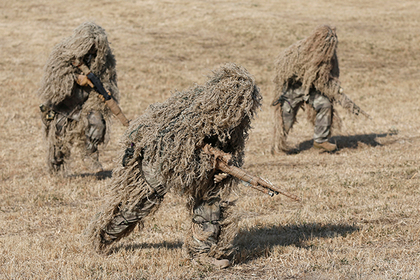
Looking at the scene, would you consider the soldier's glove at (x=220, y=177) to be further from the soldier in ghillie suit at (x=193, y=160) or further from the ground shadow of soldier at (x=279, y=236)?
the ground shadow of soldier at (x=279, y=236)

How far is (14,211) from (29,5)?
2593cm

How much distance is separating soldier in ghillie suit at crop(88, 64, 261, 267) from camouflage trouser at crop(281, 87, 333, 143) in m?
5.83

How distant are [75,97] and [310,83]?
4.58 meters

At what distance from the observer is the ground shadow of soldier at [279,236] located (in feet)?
17.1

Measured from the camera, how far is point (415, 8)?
3122cm

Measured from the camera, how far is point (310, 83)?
9977 mm

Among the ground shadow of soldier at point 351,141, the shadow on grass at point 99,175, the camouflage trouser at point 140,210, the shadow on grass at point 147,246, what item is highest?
the camouflage trouser at point 140,210

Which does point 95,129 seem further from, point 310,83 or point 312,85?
point 312,85

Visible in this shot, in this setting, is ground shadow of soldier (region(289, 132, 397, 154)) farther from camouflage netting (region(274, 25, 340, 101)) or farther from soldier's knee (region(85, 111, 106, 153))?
soldier's knee (region(85, 111, 106, 153))

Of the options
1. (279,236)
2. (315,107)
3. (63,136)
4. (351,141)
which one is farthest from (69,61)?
(351,141)

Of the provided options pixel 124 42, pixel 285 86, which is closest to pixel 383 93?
pixel 285 86

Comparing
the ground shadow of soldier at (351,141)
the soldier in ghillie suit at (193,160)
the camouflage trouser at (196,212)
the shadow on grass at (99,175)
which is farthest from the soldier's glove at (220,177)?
the ground shadow of soldier at (351,141)

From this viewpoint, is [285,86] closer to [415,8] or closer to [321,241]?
[321,241]

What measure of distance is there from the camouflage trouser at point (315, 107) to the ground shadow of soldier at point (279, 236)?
4.47 metres
